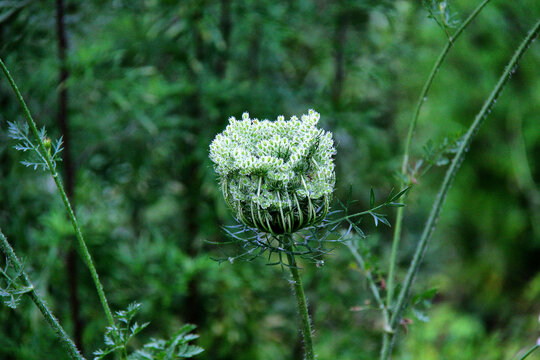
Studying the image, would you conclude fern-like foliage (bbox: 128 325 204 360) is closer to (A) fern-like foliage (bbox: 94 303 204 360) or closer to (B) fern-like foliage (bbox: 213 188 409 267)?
(A) fern-like foliage (bbox: 94 303 204 360)

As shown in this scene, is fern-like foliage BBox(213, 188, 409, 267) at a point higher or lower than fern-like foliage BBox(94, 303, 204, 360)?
higher

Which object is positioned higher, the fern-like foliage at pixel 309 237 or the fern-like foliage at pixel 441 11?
the fern-like foliage at pixel 441 11

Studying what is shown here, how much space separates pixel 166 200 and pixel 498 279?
291 centimetres

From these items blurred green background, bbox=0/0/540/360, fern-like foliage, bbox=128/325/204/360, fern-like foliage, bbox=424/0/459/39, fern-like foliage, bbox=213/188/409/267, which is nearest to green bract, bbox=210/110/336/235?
fern-like foliage, bbox=213/188/409/267

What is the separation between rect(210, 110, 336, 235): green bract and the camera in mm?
815

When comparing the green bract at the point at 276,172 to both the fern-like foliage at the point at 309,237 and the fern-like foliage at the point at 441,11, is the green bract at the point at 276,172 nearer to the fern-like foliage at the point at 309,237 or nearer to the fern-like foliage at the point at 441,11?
the fern-like foliage at the point at 309,237

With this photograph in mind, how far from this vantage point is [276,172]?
2.70 feet

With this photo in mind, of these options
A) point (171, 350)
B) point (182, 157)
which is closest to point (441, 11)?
point (171, 350)

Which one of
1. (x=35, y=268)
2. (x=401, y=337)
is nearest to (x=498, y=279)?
(x=401, y=337)

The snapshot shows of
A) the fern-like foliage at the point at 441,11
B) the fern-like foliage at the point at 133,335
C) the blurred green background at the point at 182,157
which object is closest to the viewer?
the fern-like foliage at the point at 133,335

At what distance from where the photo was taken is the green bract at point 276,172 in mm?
815

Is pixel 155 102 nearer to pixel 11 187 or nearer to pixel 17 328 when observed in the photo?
pixel 11 187

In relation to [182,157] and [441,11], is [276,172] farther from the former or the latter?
[182,157]

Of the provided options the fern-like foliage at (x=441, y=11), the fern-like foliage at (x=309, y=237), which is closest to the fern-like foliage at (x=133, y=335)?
the fern-like foliage at (x=309, y=237)
